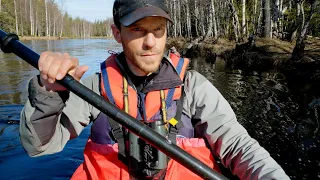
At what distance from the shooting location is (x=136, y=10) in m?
2.04

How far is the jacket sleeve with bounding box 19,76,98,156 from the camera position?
1.75m

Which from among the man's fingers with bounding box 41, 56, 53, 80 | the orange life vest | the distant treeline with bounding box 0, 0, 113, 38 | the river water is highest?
the distant treeline with bounding box 0, 0, 113, 38

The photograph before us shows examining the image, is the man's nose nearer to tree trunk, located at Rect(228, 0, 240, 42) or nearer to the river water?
the river water

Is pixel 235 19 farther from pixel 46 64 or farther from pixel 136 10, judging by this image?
pixel 46 64

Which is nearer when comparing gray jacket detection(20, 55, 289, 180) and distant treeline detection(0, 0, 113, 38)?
gray jacket detection(20, 55, 289, 180)

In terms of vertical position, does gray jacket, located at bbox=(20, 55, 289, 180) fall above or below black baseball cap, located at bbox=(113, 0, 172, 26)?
below

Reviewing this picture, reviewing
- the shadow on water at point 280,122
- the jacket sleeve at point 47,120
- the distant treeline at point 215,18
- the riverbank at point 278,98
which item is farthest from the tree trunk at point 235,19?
the jacket sleeve at point 47,120

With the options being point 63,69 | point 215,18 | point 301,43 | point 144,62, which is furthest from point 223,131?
point 215,18

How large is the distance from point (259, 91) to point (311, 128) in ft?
11.7

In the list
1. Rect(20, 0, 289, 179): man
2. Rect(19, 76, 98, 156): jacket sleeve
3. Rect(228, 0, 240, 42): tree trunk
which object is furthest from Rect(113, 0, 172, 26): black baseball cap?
Rect(228, 0, 240, 42): tree trunk

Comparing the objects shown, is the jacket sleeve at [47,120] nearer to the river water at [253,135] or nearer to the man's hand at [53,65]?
the man's hand at [53,65]

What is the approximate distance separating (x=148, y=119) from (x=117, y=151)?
310 mm

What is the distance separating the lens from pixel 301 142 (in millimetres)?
5828

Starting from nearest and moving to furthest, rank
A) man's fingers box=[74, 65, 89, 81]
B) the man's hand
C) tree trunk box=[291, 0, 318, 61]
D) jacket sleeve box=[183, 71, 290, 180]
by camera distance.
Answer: the man's hand
man's fingers box=[74, 65, 89, 81]
jacket sleeve box=[183, 71, 290, 180]
tree trunk box=[291, 0, 318, 61]
